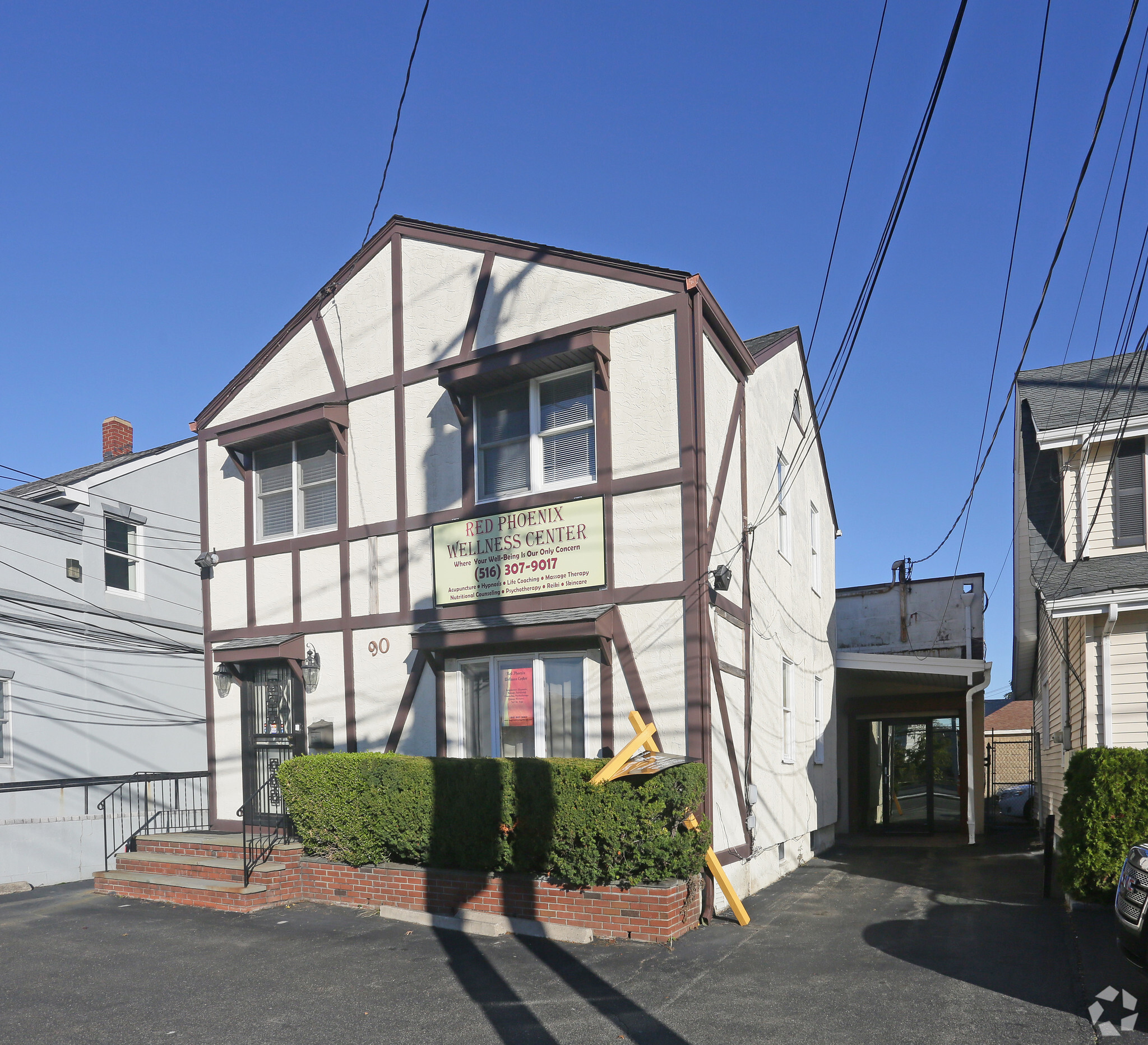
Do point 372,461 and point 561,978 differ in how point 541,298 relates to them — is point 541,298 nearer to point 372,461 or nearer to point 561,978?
point 372,461

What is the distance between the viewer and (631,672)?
10.2 meters

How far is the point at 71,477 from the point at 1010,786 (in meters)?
25.0

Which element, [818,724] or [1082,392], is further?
[818,724]

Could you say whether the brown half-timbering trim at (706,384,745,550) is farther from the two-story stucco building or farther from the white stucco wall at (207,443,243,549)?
the white stucco wall at (207,443,243,549)

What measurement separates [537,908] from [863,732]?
13688mm

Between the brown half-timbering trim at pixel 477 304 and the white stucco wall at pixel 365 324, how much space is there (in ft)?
3.89

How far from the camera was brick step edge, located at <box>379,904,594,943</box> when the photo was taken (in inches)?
356

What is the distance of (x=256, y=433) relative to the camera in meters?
13.4

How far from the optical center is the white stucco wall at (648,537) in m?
10.2

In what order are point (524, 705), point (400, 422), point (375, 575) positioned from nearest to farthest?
point (524, 705) → point (375, 575) → point (400, 422)

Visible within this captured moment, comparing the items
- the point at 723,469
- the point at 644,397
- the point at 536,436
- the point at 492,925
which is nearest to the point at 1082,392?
the point at 723,469

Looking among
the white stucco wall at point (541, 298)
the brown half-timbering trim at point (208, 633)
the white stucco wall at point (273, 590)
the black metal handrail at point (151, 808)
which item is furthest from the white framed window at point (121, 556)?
the white stucco wall at point (541, 298)

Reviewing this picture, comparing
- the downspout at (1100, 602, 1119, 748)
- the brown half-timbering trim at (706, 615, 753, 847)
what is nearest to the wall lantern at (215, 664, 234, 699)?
the brown half-timbering trim at (706, 615, 753, 847)

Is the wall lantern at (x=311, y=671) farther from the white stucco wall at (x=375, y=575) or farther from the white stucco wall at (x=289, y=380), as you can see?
the white stucco wall at (x=289, y=380)
